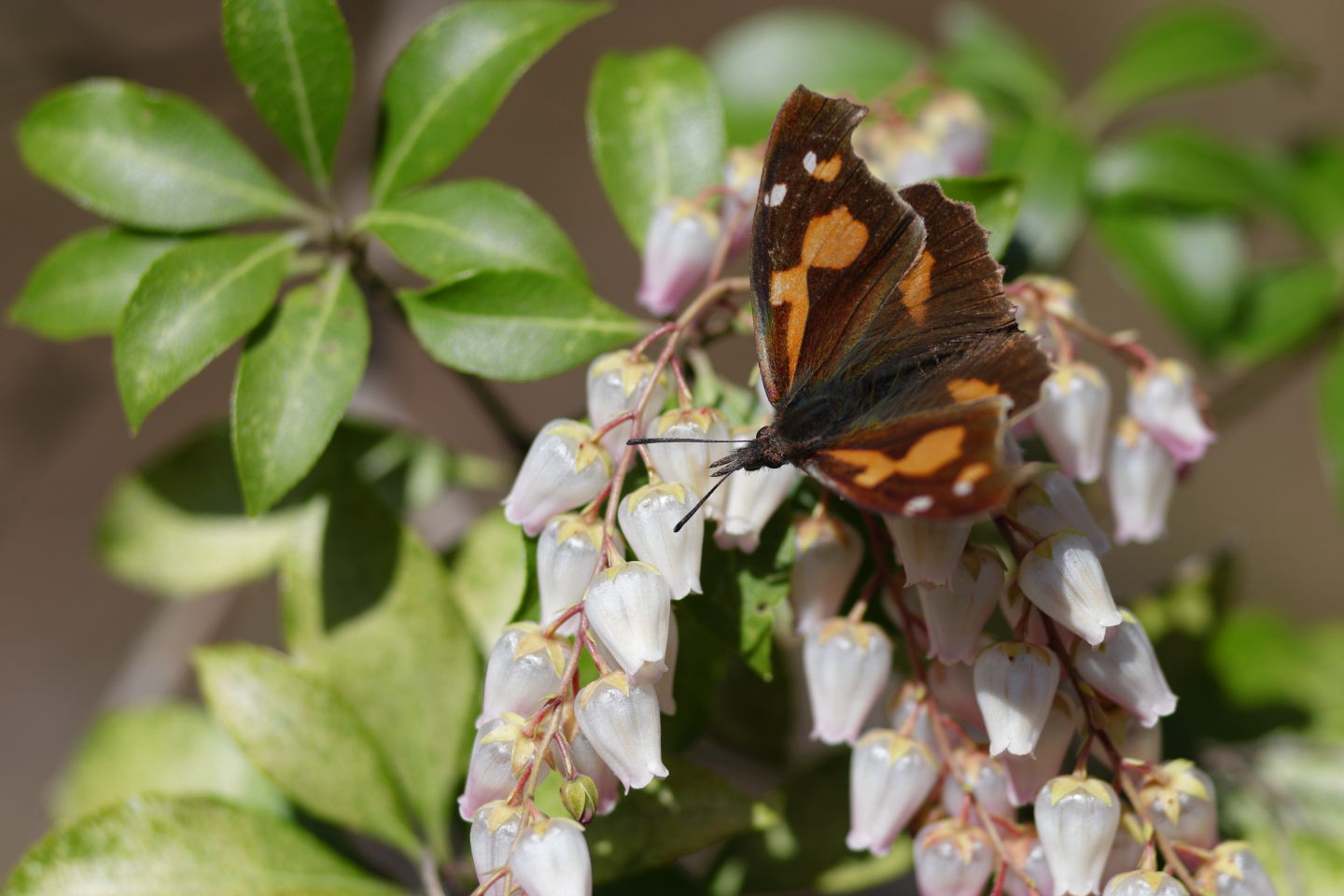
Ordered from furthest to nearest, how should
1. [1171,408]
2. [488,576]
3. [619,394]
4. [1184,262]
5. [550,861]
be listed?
[1184,262], [488,576], [1171,408], [619,394], [550,861]

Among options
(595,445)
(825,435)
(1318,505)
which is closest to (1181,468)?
(825,435)

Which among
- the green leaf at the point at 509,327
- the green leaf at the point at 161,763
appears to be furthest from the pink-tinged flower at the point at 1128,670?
the green leaf at the point at 161,763

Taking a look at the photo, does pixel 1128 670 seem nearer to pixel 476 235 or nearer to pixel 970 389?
Result: pixel 970 389

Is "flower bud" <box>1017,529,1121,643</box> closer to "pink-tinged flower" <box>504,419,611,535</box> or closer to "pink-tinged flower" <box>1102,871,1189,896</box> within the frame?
"pink-tinged flower" <box>1102,871,1189,896</box>

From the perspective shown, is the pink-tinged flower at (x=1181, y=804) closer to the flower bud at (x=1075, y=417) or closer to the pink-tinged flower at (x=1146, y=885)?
the pink-tinged flower at (x=1146, y=885)

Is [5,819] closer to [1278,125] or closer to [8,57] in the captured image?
[8,57]

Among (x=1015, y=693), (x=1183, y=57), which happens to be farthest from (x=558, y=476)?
(x=1183, y=57)
